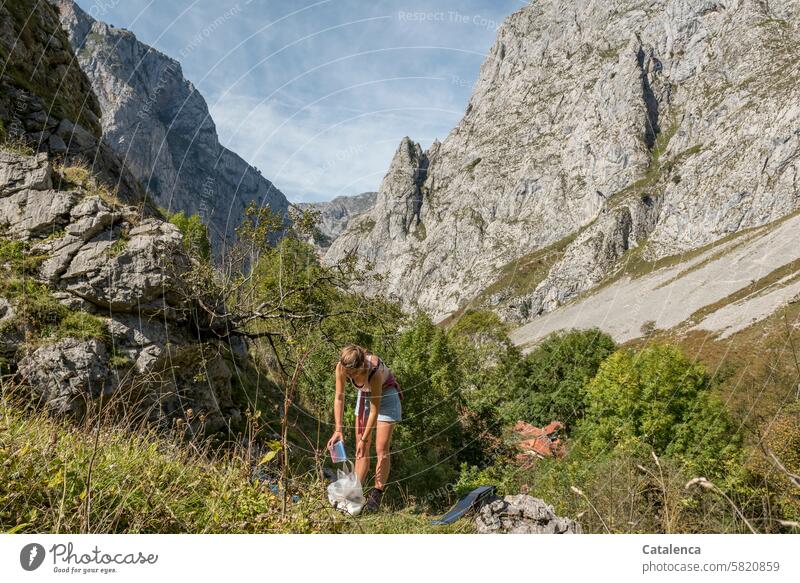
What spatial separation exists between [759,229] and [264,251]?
168607 millimetres

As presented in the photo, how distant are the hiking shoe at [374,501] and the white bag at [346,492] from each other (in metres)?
0.95

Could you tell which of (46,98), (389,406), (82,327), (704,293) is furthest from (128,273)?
(704,293)

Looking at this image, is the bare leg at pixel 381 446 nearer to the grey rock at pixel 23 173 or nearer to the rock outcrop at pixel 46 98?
the grey rock at pixel 23 173

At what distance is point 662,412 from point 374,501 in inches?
1295

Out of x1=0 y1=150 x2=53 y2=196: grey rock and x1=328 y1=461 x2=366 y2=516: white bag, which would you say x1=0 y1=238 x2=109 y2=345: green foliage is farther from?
x1=328 y1=461 x2=366 y2=516: white bag

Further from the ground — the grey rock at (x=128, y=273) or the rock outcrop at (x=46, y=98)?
the rock outcrop at (x=46, y=98)

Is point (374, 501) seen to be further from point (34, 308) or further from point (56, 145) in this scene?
point (56, 145)

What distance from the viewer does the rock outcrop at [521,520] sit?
4262 millimetres

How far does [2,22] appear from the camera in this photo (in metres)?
11.6

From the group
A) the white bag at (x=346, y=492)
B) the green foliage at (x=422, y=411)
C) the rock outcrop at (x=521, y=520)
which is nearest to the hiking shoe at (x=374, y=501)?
the white bag at (x=346, y=492)

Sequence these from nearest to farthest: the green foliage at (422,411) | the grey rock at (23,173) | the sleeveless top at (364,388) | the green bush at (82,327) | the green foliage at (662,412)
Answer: the sleeveless top at (364,388) → the green bush at (82,327) → the grey rock at (23,173) → the green foliage at (422,411) → the green foliage at (662,412)

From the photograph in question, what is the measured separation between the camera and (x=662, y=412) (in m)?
31.9
